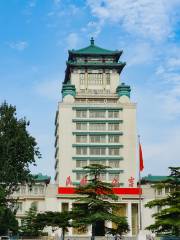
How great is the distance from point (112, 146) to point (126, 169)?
499 cm

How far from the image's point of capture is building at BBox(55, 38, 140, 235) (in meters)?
98.6

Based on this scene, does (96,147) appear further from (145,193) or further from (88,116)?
(145,193)

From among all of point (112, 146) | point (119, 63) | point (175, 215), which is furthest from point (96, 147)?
point (175, 215)

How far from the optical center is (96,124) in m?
101

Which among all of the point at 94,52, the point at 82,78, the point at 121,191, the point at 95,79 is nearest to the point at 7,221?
the point at 121,191

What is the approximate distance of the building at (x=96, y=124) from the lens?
98.6 m

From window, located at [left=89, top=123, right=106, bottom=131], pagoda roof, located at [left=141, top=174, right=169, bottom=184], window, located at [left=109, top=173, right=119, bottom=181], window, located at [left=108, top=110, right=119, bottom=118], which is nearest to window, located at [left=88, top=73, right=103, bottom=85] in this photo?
window, located at [left=108, top=110, right=119, bottom=118]

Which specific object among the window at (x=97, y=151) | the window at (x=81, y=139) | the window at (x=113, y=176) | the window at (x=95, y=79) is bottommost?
the window at (x=113, y=176)

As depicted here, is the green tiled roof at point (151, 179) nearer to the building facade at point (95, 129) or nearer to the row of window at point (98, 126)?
the building facade at point (95, 129)

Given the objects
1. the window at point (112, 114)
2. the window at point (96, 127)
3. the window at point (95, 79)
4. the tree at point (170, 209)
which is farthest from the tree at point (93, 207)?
the window at point (95, 79)

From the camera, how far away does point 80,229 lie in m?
53.4

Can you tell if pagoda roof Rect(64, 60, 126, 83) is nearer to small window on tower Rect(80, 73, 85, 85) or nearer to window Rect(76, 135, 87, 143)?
small window on tower Rect(80, 73, 85, 85)

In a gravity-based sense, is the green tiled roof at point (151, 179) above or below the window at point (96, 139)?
below

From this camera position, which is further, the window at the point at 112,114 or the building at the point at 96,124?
the window at the point at 112,114
